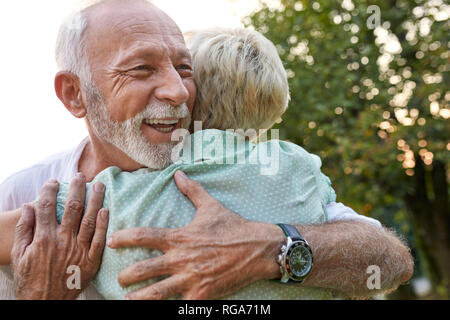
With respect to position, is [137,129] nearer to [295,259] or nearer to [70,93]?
[70,93]

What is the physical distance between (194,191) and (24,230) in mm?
637

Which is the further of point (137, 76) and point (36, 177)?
point (36, 177)

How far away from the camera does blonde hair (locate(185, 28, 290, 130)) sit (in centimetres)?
197

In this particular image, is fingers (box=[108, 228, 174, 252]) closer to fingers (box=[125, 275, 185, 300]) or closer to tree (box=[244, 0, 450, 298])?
fingers (box=[125, 275, 185, 300])

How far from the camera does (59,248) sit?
5.60 ft

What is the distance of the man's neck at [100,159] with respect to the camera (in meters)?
2.13

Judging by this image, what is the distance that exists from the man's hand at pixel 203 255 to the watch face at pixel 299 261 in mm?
52

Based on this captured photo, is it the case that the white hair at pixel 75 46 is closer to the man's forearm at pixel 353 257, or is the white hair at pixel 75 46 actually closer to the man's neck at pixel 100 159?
the man's neck at pixel 100 159

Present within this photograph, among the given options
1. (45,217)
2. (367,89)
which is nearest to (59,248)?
(45,217)

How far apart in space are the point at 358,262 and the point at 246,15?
6445 millimetres

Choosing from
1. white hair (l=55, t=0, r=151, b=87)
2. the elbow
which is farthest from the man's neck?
the elbow

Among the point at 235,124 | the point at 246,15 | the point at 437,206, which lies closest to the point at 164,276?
the point at 235,124
